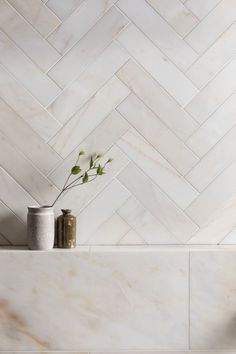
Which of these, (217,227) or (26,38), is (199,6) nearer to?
(26,38)

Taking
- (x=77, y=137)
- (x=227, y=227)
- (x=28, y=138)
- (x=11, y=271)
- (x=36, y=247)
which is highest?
(x=227, y=227)

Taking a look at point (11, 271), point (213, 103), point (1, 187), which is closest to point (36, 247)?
point (11, 271)

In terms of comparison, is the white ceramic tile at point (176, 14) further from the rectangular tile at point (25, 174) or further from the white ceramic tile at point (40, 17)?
the rectangular tile at point (25, 174)

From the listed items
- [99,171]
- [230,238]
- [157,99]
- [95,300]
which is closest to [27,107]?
[99,171]

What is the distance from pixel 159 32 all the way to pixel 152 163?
430 mm

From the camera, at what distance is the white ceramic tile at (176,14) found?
1.74 m

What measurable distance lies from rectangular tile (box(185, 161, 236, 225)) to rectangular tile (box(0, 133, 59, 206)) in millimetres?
462

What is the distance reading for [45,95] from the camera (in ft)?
5.66

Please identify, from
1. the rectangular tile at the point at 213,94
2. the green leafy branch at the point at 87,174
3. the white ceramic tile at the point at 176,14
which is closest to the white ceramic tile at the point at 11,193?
the green leafy branch at the point at 87,174

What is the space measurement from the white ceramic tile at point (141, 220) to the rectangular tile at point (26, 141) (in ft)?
0.90

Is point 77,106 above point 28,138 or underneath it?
above

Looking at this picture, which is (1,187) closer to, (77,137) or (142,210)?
(77,137)

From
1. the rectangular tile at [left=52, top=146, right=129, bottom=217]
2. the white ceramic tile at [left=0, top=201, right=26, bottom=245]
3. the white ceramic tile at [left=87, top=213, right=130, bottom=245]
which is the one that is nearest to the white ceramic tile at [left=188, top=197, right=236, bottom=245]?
the white ceramic tile at [left=87, top=213, right=130, bottom=245]

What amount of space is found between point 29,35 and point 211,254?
35.8 inches
